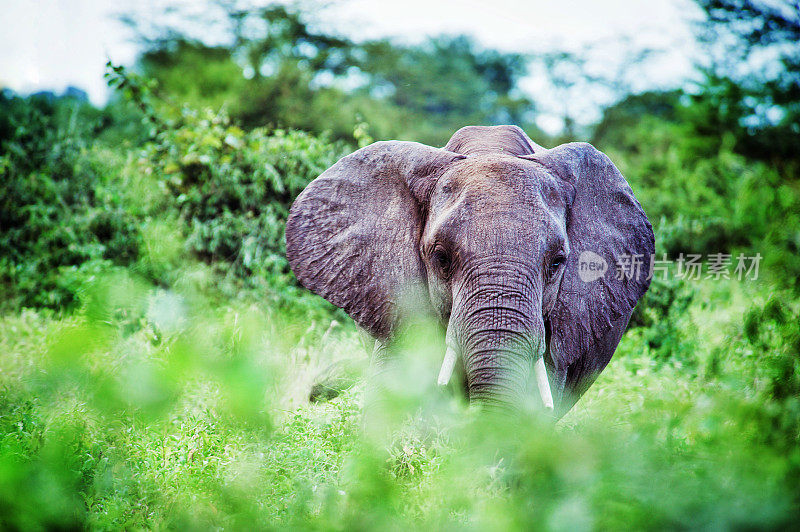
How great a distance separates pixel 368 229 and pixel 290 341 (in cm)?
208

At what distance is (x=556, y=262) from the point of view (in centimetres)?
409

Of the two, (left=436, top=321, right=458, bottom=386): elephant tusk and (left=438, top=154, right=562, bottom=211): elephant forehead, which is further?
(left=438, top=154, right=562, bottom=211): elephant forehead

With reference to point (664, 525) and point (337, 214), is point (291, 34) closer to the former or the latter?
point (337, 214)

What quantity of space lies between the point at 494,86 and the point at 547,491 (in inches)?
1610

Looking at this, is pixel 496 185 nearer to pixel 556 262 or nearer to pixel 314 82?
pixel 556 262

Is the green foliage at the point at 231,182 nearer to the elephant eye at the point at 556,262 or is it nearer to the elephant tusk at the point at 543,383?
the elephant eye at the point at 556,262

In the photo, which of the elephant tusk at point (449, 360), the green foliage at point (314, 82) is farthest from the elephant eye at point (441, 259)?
the green foliage at point (314, 82)

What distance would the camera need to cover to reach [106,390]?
4.10 ft

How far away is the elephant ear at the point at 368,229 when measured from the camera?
4.33 meters

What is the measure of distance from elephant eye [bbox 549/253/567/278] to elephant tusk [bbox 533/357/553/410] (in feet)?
1.70

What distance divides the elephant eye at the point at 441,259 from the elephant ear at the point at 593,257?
0.70 m

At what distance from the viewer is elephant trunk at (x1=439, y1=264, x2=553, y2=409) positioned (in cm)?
362

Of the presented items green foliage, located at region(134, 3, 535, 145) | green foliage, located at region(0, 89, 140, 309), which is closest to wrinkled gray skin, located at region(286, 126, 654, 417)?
green foliage, located at region(0, 89, 140, 309)

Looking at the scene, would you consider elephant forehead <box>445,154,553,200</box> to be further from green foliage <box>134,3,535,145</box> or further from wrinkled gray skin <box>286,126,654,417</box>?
green foliage <box>134,3,535,145</box>
